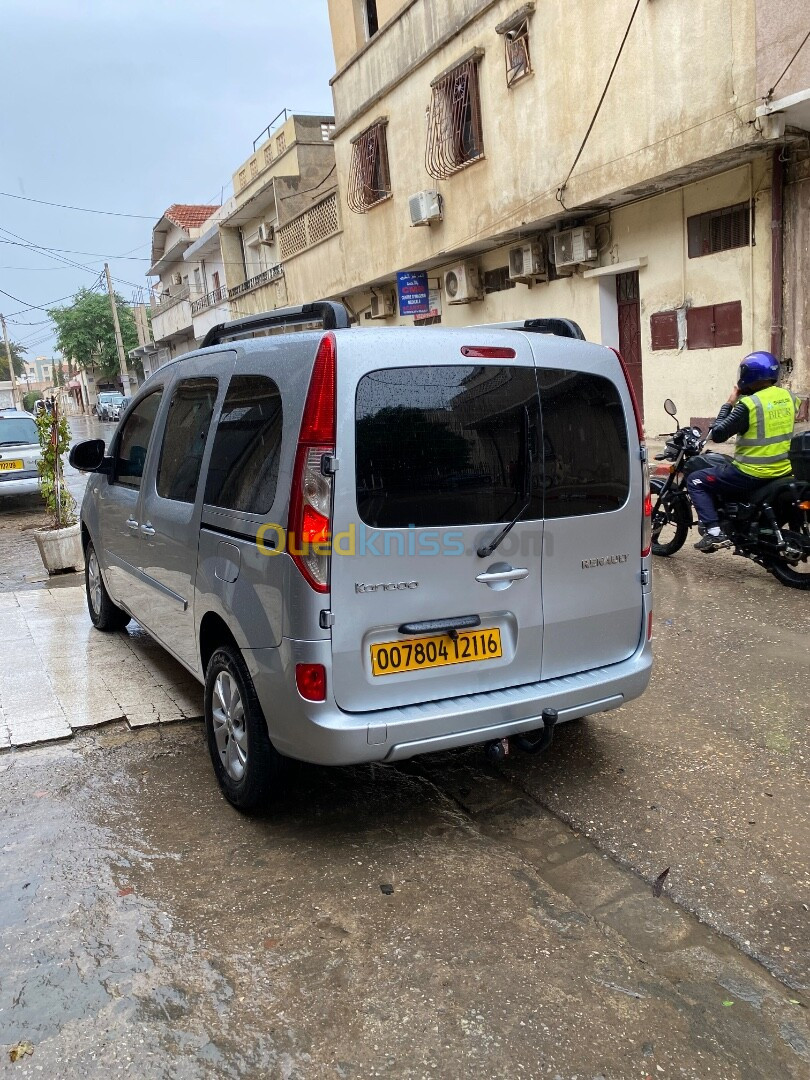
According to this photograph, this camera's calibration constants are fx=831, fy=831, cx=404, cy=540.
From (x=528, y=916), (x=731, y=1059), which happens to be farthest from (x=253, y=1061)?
(x=731, y=1059)

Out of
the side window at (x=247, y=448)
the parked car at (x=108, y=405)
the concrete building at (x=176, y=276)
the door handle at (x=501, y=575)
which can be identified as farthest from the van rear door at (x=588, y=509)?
the parked car at (x=108, y=405)

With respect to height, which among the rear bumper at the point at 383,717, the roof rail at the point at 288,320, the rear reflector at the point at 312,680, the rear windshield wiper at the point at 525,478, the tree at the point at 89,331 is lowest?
the rear bumper at the point at 383,717

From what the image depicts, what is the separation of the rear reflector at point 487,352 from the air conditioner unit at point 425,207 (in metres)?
12.4

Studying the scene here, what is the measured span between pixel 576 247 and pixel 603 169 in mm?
1440

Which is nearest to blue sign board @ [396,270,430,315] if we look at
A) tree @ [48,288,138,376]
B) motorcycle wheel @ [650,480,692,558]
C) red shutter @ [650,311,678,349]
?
red shutter @ [650,311,678,349]

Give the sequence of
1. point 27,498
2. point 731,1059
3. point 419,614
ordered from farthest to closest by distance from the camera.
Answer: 1. point 27,498
2. point 419,614
3. point 731,1059

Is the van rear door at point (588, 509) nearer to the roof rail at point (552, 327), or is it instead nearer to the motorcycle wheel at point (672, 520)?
the roof rail at point (552, 327)

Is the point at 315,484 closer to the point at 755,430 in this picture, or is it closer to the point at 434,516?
the point at 434,516

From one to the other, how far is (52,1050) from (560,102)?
12.2 metres

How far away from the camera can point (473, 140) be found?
44.5 feet

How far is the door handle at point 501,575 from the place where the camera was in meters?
3.07

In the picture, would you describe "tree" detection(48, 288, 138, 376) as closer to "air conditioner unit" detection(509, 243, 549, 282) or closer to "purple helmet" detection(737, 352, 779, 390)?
"air conditioner unit" detection(509, 243, 549, 282)

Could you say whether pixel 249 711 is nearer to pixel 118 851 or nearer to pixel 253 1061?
pixel 118 851

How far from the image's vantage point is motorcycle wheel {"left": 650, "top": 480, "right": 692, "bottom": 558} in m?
7.22
